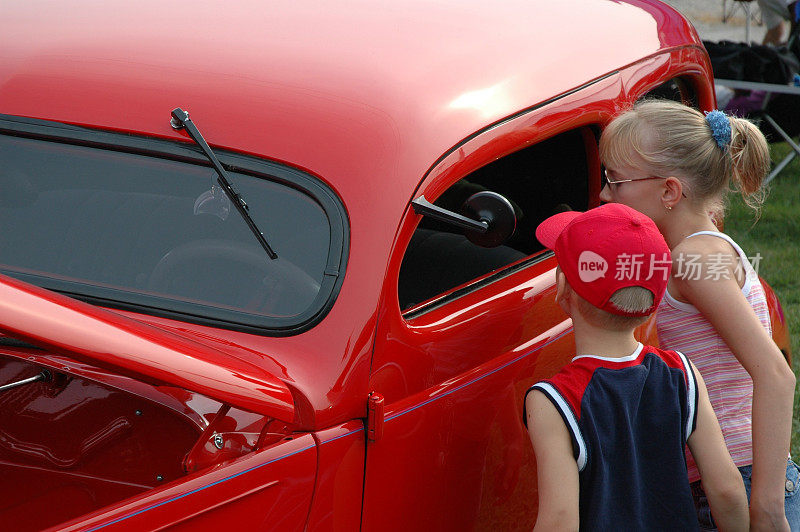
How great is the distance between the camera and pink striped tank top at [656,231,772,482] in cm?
211

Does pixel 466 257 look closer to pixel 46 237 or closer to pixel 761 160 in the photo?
pixel 761 160

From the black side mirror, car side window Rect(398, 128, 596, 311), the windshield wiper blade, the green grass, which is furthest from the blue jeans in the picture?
the green grass

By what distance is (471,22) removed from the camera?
2428 mm

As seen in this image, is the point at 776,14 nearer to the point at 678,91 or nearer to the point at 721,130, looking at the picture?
the point at 678,91

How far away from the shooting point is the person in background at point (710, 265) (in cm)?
196

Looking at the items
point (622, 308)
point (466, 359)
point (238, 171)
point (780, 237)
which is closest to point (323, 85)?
point (238, 171)

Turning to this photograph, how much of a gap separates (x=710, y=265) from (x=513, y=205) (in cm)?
72

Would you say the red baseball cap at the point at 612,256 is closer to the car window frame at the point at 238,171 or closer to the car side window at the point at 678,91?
the car window frame at the point at 238,171

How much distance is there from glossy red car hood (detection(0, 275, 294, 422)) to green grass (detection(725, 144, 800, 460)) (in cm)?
352

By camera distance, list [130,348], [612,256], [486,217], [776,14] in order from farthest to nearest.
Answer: [776,14] < [486,217] < [612,256] < [130,348]

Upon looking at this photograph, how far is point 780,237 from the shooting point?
22.3 ft

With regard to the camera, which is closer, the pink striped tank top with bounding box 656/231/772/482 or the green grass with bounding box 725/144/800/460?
the pink striped tank top with bounding box 656/231/772/482

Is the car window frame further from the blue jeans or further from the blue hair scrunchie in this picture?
the blue jeans

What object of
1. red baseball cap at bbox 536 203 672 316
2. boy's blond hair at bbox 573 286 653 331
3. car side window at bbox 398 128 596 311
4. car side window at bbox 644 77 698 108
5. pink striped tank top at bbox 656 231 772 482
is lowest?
pink striped tank top at bbox 656 231 772 482
